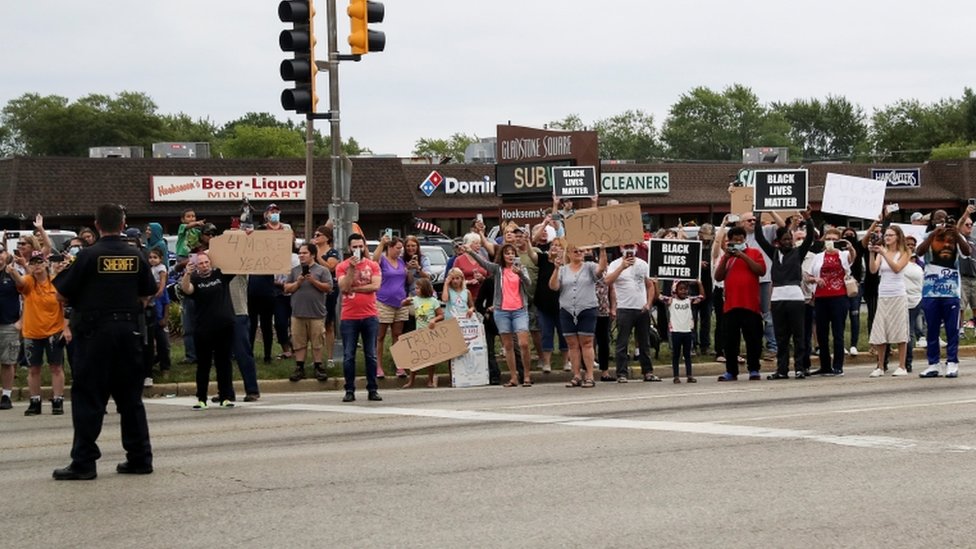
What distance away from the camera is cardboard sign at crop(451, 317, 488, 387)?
62.7 ft

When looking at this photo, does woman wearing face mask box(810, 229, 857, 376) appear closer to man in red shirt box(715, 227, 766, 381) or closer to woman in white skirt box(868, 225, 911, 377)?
woman in white skirt box(868, 225, 911, 377)

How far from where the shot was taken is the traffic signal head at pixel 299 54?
18438 mm

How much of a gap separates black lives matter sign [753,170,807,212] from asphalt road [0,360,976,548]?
13.9ft

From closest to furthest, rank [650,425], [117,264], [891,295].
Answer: [117,264]
[650,425]
[891,295]

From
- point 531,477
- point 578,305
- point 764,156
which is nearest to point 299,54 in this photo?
point 578,305

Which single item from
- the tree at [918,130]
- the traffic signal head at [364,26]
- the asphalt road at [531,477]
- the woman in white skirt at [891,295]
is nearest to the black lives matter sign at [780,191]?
the woman in white skirt at [891,295]

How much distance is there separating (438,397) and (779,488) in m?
8.29

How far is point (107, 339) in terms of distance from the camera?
34.7 feet

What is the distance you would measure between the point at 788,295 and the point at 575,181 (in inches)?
224

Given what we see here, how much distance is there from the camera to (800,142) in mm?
169625

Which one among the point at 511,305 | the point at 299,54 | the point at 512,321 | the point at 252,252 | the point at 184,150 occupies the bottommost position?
the point at 512,321

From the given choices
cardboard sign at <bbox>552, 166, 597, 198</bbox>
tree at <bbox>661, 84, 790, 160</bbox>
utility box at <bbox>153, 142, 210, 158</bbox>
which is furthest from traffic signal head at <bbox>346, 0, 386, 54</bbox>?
tree at <bbox>661, 84, 790, 160</bbox>

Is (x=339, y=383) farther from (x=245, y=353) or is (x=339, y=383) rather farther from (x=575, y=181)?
(x=575, y=181)

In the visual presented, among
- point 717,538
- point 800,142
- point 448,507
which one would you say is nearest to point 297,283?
point 448,507
